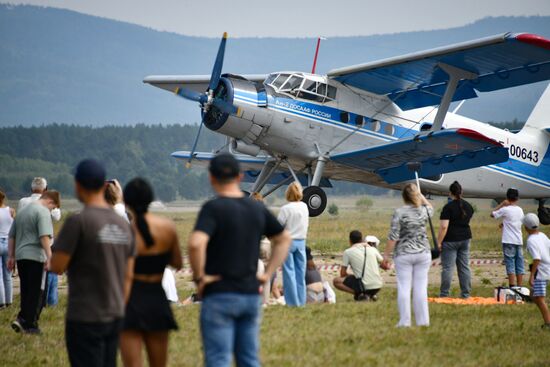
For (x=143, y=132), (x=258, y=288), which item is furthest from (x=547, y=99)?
(x=143, y=132)

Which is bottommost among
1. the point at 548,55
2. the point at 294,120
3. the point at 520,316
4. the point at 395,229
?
the point at 520,316

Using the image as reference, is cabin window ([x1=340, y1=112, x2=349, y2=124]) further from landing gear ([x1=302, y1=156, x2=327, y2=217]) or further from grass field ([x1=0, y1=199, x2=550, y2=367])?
grass field ([x1=0, y1=199, x2=550, y2=367])

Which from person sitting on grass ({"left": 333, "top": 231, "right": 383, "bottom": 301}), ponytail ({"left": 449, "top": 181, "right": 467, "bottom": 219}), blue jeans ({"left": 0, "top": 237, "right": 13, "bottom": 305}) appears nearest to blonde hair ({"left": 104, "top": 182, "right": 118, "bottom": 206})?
blue jeans ({"left": 0, "top": 237, "right": 13, "bottom": 305})

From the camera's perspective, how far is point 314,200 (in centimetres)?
2281

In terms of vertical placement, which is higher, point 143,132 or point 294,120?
point 143,132

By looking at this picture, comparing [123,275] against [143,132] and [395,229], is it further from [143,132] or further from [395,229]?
[143,132]

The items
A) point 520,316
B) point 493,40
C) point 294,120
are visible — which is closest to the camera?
point 520,316

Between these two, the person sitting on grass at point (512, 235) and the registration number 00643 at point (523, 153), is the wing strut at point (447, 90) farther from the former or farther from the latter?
the person sitting on grass at point (512, 235)

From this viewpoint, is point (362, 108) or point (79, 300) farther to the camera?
point (362, 108)

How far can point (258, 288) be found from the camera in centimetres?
693

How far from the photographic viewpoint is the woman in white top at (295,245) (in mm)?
12617

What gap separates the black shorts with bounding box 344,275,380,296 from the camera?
1380 cm

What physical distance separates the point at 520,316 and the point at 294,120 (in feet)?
37.4

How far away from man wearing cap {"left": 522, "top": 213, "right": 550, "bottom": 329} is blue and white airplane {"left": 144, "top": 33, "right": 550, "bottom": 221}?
935cm
